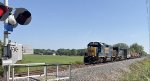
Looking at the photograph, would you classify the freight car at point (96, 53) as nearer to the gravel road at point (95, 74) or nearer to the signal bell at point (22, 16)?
the gravel road at point (95, 74)

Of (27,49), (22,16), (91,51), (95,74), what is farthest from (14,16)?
(91,51)

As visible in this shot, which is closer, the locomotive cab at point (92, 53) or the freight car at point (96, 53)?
the locomotive cab at point (92, 53)

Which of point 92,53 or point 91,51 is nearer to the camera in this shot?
point 92,53

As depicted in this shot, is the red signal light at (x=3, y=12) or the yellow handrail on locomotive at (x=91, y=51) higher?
the red signal light at (x=3, y=12)

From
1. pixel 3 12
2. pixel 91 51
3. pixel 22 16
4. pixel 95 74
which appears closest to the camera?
pixel 3 12

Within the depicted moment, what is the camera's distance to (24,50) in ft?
25.1

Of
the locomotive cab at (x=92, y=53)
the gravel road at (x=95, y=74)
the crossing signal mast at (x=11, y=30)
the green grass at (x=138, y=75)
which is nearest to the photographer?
the crossing signal mast at (x=11, y=30)

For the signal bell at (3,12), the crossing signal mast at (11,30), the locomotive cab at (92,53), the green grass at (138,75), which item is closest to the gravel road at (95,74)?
the green grass at (138,75)

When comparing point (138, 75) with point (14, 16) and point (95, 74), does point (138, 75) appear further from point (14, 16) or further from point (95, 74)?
point (14, 16)

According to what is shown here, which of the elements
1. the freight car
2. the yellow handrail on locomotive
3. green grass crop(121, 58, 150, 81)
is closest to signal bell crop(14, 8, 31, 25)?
green grass crop(121, 58, 150, 81)

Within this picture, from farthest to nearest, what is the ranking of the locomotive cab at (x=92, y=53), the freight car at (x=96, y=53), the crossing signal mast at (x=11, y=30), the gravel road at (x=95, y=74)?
the freight car at (x=96, y=53), the locomotive cab at (x=92, y=53), the gravel road at (x=95, y=74), the crossing signal mast at (x=11, y=30)

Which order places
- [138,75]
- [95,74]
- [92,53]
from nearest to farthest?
[138,75] < [95,74] < [92,53]

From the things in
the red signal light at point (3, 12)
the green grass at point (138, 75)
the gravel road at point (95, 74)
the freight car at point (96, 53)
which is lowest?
the gravel road at point (95, 74)

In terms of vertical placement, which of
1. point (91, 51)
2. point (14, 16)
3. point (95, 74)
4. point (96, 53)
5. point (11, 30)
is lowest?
point (95, 74)
